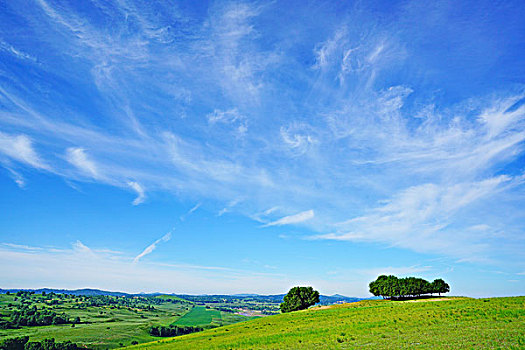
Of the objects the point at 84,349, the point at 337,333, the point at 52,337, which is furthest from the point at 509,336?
the point at 52,337

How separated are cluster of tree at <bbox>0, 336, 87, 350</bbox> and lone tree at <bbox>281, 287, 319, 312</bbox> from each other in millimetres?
112898

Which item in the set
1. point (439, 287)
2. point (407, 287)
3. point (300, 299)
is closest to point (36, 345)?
point (300, 299)

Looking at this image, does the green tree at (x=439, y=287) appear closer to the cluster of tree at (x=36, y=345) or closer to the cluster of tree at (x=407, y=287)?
the cluster of tree at (x=407, y=287)

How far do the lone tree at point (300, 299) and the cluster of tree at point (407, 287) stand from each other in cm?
2825

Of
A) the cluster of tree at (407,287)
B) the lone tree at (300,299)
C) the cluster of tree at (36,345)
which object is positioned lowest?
the cluster of tree at (36,345)

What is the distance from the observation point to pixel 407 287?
125 m

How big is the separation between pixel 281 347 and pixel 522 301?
43212mm

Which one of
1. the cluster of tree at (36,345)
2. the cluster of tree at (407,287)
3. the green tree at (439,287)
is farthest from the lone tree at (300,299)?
the cluster of tree at (36,345)

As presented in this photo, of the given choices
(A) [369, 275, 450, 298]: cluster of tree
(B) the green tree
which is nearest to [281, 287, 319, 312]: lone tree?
(A) [369, 275, 450, 298]: cluster of tree

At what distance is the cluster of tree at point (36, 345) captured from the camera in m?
156

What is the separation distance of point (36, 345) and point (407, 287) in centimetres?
18752

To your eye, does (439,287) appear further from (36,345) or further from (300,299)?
(36,345)

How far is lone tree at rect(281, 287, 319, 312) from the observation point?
133 m

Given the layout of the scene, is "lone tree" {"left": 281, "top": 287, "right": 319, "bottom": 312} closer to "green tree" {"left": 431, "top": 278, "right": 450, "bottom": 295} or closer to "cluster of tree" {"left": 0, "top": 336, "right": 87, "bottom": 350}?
"green tree" {"left": 431, "top": 278, "right": 450, "bottom": 295}
